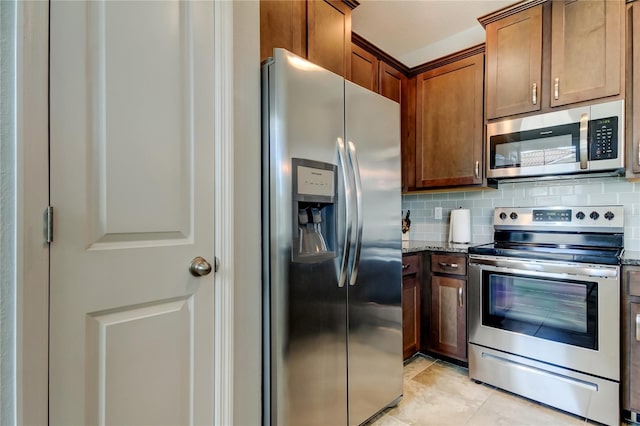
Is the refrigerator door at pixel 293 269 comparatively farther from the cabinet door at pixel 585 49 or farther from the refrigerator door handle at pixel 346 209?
the cabinet door at pixel 585 49

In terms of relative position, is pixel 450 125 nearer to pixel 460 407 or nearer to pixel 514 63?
pixel 514 63

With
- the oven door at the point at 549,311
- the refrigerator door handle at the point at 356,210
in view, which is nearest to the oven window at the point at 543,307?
the oven door at the point at 549,311

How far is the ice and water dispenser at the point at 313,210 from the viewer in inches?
55.5

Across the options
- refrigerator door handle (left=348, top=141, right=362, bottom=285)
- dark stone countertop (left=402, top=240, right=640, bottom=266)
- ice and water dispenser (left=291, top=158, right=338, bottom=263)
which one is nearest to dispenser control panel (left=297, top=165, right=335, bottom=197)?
ice and water dispenser (left=291, top=158, right=338, bottom=263)

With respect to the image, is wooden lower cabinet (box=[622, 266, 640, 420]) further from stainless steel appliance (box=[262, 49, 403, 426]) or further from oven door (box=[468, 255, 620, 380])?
stainless steel appliance (box=[262, 49, 403, 426])

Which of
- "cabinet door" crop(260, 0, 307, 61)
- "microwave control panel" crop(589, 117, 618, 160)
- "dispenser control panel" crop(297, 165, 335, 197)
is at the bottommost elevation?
"dispenser control panel" crop(297, 165, 335, 197)

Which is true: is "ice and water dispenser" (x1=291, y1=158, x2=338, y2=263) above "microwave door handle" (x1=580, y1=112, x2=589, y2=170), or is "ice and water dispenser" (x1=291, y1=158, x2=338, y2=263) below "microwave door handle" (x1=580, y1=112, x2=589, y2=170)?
below

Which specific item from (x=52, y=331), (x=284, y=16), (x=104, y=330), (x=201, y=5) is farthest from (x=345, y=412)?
(x=284, y=16)

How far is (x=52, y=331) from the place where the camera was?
2.98 ft

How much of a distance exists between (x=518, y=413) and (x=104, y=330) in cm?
216

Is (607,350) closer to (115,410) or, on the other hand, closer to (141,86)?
(115,410)

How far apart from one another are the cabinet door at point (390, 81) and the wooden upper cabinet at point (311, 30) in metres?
0.70

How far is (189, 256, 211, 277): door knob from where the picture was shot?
120cm
